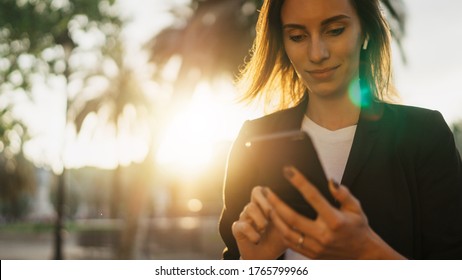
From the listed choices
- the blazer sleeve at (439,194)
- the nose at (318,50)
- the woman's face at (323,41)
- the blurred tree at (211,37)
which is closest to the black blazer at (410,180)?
the blazer sleeve at (439,194)

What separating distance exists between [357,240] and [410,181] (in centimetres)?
50

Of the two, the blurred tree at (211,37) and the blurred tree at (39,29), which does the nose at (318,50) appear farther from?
the blurred tree at (211,37)

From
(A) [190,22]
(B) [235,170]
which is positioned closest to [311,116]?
(B) [235,170]

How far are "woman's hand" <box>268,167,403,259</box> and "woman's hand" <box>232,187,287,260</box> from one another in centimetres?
4

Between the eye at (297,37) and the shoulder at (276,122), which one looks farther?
the shoulder at (276,122)

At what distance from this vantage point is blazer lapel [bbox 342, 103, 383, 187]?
2.03 meters

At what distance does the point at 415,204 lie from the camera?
201cm

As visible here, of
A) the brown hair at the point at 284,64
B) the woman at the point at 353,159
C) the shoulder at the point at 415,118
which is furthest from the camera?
the brown hair at the point at 284,64

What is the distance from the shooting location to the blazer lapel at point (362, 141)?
203 centimetres

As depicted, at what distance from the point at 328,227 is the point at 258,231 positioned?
273 mm

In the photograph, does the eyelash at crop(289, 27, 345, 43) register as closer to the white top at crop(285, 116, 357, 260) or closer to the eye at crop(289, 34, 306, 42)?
the eye at crop(289, 34, 306, 42)
